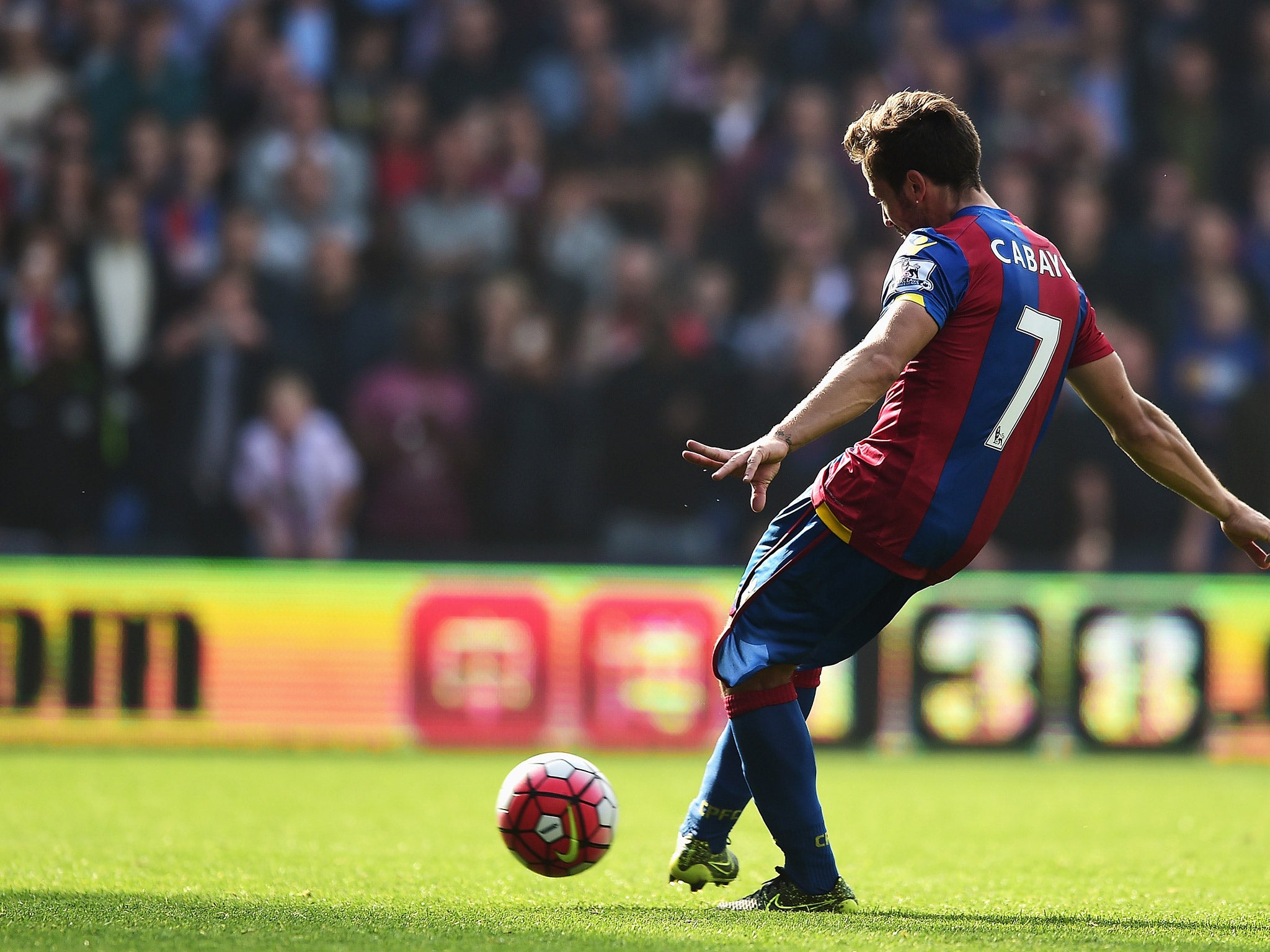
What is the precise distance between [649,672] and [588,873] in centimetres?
460

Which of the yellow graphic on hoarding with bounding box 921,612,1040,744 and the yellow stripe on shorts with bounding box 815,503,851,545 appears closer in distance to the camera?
the yellow stripe on shorts with bounding box 815,503,851,545

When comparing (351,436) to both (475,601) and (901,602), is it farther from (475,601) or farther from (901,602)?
(901,602)

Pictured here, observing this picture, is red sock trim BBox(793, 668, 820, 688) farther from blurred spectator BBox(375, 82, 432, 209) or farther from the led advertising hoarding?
blurred spectator BBox(375, 82, 432, 209)

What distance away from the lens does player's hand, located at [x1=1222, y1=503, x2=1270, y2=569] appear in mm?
4715

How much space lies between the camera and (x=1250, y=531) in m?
4.72

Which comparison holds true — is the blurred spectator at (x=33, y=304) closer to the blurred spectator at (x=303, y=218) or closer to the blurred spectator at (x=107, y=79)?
the blurred spectator at (x=107, y=79)

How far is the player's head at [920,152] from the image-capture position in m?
4.25

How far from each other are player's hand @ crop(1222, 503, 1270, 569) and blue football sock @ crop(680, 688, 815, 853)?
1.34 meters

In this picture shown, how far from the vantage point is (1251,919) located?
14.6ft

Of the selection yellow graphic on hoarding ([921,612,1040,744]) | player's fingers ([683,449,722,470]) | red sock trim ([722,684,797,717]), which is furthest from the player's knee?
yellow graphic on hoarding ([921,612,1040,744])

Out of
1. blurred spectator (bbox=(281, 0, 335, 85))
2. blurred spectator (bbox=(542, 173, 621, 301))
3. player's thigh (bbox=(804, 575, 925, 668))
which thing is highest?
blurred spectator (bbox=(281, 0, 335, 85))

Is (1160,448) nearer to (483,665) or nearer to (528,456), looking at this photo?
(483,665)

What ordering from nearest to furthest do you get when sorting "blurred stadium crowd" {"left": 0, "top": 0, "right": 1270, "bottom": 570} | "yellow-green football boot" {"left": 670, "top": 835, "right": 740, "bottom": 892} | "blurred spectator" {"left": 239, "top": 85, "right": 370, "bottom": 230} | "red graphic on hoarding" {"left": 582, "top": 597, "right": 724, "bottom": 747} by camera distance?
"yellow-green football boot" {"left": 670, "top": 835, "right": 740, "bottom": 892}
"red graphic on hoarding" {"left": 582, "top": 597, "right": 724, "bottom": 747}
"blurred stadium crowd" {"left": 0, "top": 0, "right": 1270, "bottom": 570}
"blurred spectator" {"left": 239, "top": 85, "right": 370, "bottom": 230}

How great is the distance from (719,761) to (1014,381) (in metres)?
1.40
